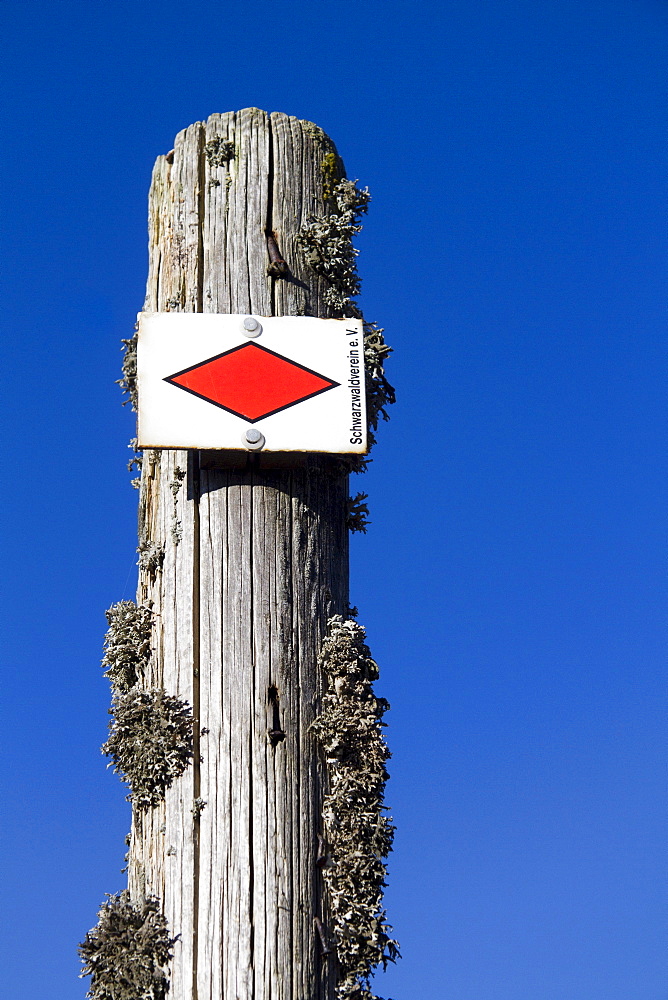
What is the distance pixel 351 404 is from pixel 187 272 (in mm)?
716

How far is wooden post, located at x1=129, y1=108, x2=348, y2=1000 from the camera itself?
→ 3322 mm

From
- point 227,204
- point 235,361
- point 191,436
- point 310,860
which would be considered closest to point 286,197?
point 227,204

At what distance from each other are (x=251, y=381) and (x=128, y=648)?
0.92m

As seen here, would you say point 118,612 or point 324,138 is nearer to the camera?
point 118,612

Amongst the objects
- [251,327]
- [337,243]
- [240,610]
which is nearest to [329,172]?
[337,243]

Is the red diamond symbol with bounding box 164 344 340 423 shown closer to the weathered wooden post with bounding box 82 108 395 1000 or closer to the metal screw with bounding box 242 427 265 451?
the metal screw with bounding box 242 427 265 451

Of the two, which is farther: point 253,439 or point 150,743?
point 253,439

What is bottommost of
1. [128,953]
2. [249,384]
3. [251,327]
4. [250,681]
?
[128,953]

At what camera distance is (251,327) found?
A: 12.1 ft

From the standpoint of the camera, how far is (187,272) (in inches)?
153

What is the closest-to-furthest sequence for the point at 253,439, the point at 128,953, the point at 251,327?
the point at 128,953, the point at 253,439, the point at 251,327

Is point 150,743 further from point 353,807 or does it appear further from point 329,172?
point 329,172

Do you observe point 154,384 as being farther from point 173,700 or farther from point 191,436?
point 173,700

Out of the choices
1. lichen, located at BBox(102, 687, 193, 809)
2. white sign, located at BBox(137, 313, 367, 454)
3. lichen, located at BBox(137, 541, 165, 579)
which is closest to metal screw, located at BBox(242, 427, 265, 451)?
white sign, located at BBox(137, 313, 367, 454)
